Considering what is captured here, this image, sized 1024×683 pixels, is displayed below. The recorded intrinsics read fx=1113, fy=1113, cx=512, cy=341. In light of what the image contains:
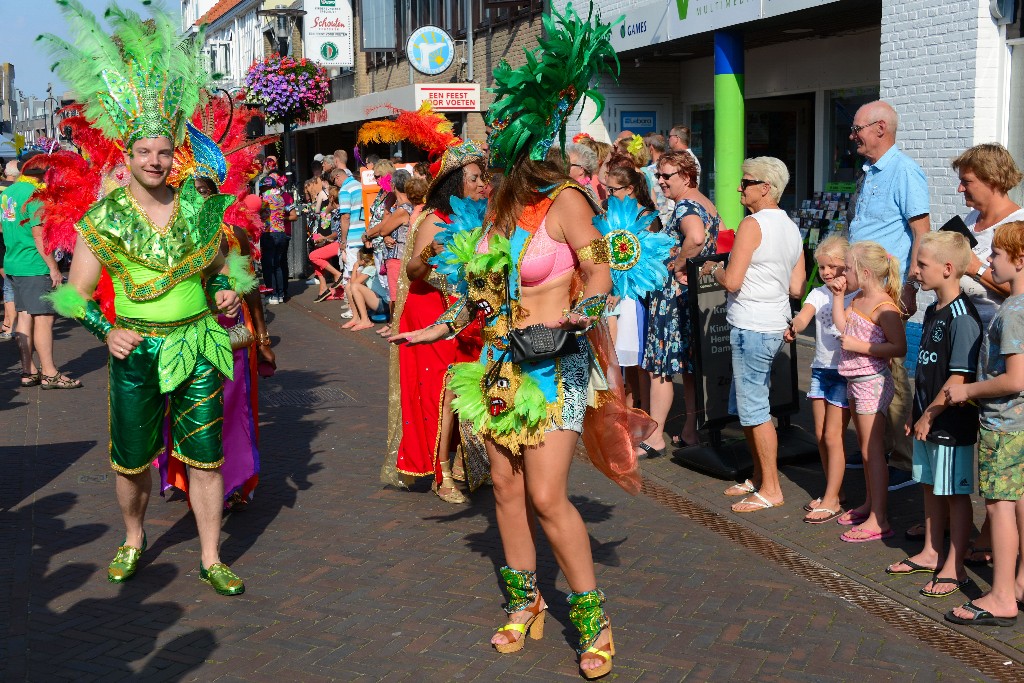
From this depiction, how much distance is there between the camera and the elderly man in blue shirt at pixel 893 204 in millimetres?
6230

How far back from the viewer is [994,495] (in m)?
4.38

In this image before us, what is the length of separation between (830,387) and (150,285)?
3.38 m

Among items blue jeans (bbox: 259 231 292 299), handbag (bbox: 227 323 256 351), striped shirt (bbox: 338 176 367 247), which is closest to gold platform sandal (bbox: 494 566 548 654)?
handbag (bbox: 227 323 256 351)

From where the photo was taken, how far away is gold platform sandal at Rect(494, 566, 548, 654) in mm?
4262

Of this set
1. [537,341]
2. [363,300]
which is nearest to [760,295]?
[537,341]

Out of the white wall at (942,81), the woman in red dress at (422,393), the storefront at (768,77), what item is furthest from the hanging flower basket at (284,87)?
the woman in red dress at (422,393)

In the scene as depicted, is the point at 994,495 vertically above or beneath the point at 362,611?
above

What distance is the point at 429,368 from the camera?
6398 mm

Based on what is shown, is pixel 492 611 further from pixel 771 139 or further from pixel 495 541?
pixel 771 139

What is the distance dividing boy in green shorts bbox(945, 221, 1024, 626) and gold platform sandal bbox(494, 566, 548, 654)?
166 centimetres

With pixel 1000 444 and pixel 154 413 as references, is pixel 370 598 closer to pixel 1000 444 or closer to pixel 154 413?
pixel 154 413

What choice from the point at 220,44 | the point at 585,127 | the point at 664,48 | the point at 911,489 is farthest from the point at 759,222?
the point at 220,44

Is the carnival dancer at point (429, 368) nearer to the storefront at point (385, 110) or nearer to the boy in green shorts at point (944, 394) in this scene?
the boy in green shorts at point (944, 394)

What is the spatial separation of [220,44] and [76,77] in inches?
1595
